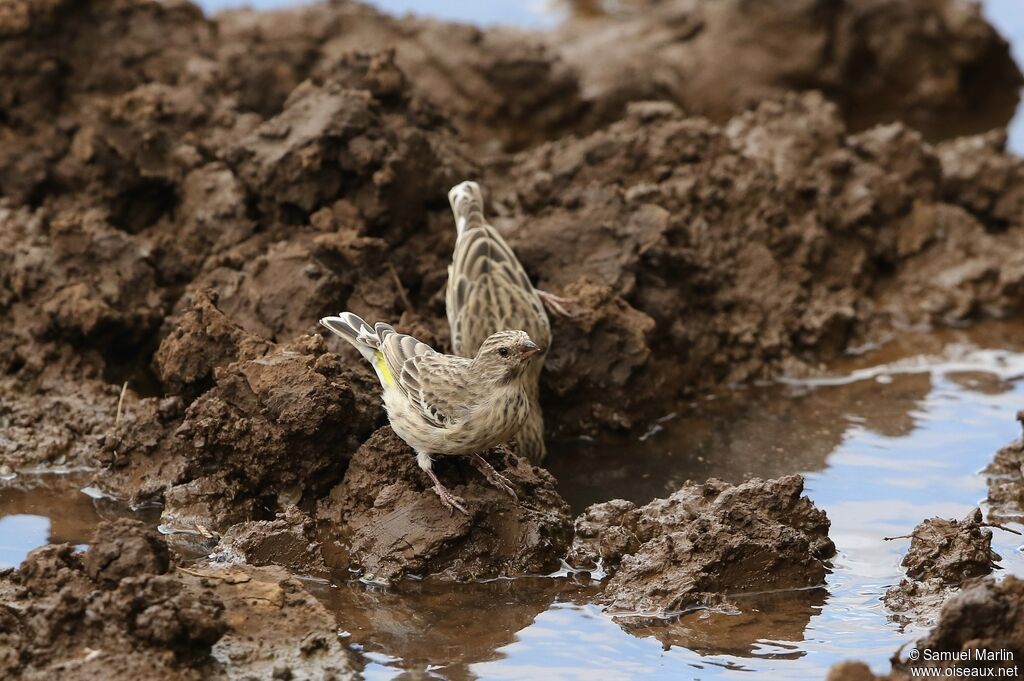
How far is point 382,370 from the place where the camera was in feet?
25.5

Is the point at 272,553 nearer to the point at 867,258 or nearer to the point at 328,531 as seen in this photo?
the point at 328,531

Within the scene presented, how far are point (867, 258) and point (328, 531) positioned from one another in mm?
5439

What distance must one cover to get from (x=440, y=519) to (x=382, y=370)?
0.98 meters

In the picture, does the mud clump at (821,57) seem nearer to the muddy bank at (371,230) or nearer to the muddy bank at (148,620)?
the muddy bank at (371,230)

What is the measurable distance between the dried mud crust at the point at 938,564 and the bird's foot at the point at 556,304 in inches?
106

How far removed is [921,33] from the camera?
15375 mm

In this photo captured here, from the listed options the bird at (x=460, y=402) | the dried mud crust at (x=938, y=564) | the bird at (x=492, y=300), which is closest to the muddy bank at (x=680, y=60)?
the bird at (x=492, y=300)

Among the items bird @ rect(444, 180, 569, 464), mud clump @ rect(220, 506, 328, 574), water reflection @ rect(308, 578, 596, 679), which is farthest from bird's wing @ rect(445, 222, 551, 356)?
water reflection @ rect(308, 578, 596, 679)

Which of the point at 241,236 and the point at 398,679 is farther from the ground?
the point at 241,236

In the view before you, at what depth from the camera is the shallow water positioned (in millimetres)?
6293

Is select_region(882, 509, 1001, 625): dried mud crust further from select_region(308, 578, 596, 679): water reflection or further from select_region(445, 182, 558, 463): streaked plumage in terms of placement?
select_region(445, 182, 558, 463): streaked plumage

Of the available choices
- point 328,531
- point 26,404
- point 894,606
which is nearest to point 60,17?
point 26,404

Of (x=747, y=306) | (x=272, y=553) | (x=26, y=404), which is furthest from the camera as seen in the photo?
(x=747, y=306)

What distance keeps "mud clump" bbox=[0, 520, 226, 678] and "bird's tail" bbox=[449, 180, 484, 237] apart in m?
3.49
